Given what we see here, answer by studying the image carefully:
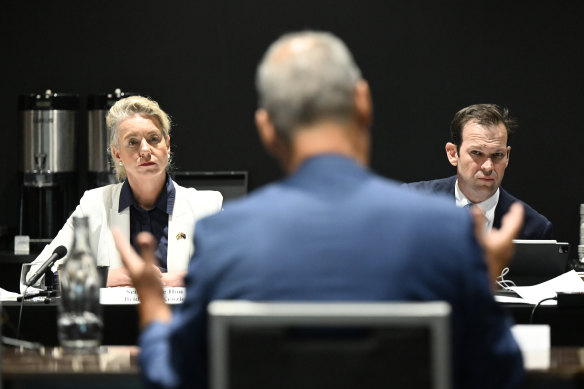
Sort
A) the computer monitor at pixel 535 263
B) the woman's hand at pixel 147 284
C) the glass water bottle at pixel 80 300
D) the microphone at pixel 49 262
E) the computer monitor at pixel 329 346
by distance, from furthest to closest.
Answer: the computer monitor at pixel 535 263 → the microphone at pixel 49 262 → the glass water bottle at pixel 80 300 → the woman's hand at pixel 147 284 → the computer monitor at pixel 329 346

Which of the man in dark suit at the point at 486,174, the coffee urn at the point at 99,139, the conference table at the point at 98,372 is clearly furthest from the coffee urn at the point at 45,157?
the conference table at the point at 98,372

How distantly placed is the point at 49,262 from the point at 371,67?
3191 millimetres

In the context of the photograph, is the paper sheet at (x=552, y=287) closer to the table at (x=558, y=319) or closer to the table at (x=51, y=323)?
the table at (x=558, y=319)

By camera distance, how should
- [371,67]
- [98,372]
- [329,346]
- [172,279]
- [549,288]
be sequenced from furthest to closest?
[371,67] < [172,279] < [549,288] < [98,372] < [329,346]

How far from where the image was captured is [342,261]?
1366 mm

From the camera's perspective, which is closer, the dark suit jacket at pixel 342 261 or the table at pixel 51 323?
the dark suit jacket at pixel 342 261

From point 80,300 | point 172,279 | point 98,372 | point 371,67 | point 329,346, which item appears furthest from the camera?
point 371,67

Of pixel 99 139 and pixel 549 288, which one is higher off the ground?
pixel 99 139

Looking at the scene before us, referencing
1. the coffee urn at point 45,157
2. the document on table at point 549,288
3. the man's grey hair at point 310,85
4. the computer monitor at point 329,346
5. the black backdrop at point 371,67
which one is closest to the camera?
the computer monitor at point 329,346

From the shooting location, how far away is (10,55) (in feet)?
19.1

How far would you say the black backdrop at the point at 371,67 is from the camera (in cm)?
563

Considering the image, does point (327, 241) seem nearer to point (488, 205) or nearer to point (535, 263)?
point (535, 263)

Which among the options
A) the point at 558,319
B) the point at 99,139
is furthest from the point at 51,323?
the point at 99,139

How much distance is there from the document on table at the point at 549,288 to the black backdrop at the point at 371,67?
2342 mm
